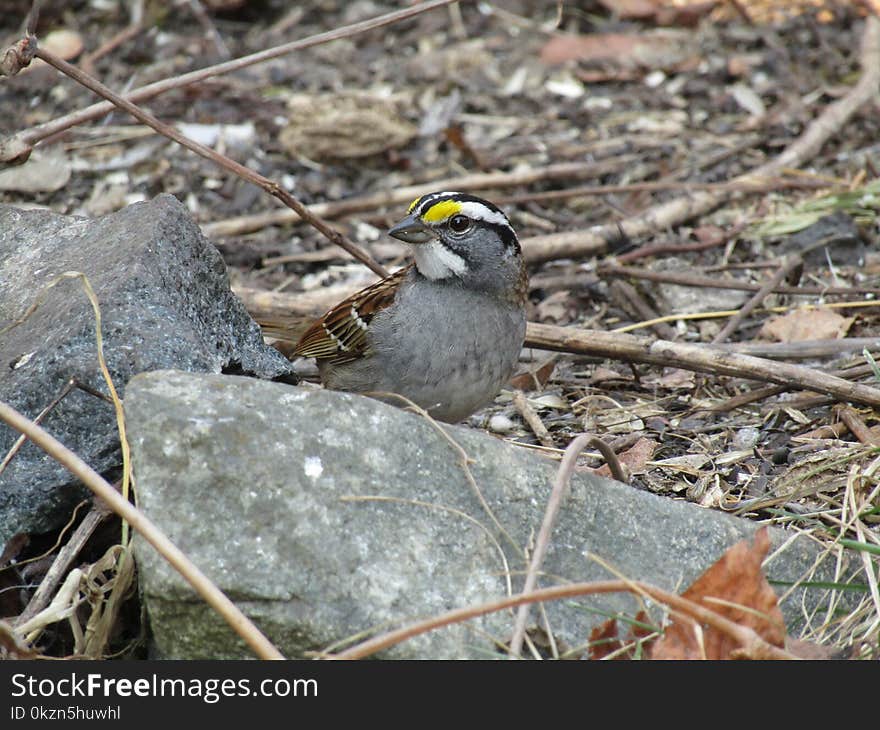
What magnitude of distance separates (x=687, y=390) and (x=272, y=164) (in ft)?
9.99

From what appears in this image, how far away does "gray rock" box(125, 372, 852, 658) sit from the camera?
261cm

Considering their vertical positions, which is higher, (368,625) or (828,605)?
(368,625)

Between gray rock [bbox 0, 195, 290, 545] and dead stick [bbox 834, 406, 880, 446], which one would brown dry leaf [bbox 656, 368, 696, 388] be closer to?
dead stick [bbox 834, 406, 880, 446]

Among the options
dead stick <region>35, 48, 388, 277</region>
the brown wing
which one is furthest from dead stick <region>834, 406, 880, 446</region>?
dead stick <region>35, 48, 388, 277</region>

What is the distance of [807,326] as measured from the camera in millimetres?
5043

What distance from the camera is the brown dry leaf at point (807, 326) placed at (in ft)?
16.3

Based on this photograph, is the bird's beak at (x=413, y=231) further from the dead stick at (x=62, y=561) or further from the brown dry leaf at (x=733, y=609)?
the brown dry leaf at (x=733, y=609)

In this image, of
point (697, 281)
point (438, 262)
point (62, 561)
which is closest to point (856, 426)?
point (697, 281)

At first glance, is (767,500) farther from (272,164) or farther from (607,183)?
(272,164)

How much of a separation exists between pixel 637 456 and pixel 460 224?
0.99 m

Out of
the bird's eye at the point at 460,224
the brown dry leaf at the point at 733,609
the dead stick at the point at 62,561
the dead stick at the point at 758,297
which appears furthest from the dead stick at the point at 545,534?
the dead stick at the point at 758,297

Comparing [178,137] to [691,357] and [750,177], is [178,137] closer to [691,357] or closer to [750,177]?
[691,357]

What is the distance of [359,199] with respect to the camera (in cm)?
648

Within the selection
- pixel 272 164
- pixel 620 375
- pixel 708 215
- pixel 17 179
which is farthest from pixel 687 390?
pixel 17 179
